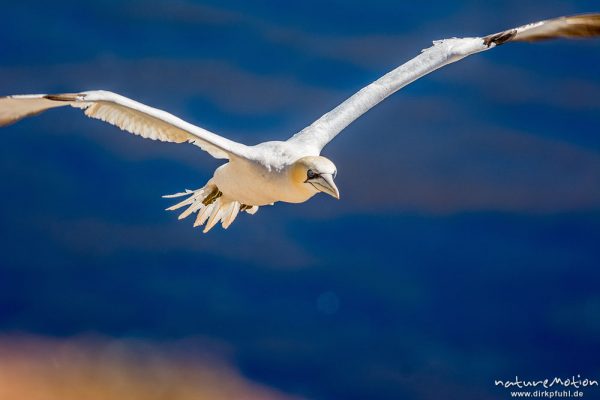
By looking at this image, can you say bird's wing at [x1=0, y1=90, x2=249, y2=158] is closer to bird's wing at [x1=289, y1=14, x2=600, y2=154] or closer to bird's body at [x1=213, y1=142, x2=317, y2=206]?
bird's body at [x1=213, y1=142, x2=317, y2=206]

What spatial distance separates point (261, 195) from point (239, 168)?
35 cm

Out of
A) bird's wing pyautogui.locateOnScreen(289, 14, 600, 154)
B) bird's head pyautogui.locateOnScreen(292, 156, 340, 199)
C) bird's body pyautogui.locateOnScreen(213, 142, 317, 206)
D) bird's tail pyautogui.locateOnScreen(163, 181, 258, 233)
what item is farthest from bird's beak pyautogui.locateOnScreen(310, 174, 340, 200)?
bird's tail pyautogui.locateOnScreen(163, 181, 258, 233)

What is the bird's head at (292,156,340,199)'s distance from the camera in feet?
32.1

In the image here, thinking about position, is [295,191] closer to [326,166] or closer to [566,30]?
[326,166]

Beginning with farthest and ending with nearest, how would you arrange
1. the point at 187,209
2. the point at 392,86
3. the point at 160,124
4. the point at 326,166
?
the point at 187,209, the point at 392,86, the point at 160,124, the point at 326,166

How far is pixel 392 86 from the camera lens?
38.4 feet

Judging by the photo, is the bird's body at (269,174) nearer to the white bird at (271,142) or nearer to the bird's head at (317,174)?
the white bird at (271,142)

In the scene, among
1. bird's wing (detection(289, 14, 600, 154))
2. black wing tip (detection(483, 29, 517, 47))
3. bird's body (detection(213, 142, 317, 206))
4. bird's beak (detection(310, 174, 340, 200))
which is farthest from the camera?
black wing tip (detection(483, 29, 517, 47))

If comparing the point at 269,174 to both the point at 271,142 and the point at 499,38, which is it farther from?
the point at 499,38

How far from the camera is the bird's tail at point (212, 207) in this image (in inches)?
487

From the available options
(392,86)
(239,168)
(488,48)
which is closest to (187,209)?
(239,168)

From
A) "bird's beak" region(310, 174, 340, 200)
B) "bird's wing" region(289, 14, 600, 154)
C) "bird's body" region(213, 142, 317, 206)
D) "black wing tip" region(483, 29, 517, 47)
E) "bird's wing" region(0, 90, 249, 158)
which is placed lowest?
"bird's beak" region(310, 174, 340, 200)

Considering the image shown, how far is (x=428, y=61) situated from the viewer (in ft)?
38.8

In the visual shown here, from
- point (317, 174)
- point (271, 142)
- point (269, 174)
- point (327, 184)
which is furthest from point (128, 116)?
point (327, 184)
